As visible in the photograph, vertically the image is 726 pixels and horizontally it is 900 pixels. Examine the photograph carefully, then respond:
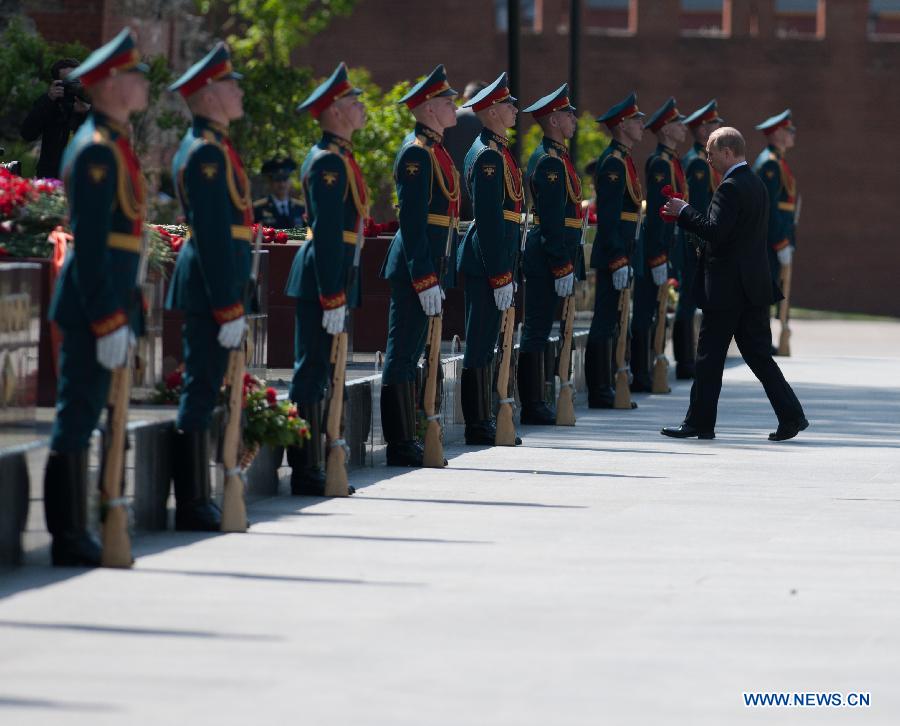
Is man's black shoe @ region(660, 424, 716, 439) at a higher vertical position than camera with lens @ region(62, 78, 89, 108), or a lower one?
lower

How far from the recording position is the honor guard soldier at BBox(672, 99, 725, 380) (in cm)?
1767

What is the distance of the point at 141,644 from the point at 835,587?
272cm

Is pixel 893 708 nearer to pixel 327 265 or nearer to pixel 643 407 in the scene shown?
pixel 327 265

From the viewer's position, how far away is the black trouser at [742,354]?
13.8m

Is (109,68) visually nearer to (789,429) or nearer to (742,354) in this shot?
(742,354)

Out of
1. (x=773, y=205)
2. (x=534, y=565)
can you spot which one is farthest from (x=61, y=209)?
(x=773, y=205)

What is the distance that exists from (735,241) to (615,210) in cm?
190

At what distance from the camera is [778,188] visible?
67.6 ft

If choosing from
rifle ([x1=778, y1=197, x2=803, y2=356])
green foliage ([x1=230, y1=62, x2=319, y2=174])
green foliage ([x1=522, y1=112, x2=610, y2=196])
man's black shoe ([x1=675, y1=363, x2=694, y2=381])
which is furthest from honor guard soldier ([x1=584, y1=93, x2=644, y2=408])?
green foliage ([x1=522, y1=112, x2=610, y2=196])

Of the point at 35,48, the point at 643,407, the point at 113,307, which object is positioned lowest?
the point at 643,407

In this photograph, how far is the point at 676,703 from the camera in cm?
607

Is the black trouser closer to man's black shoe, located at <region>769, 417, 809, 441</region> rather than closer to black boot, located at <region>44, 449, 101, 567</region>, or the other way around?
man's black shoe, located at <region>769, 417, 809, 441</region>

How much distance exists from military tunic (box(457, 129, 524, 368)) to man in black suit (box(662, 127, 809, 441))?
4.42 feet

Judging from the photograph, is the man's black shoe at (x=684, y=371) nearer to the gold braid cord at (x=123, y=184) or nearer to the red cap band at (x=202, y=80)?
the red cap band at (x=202, y=80)
